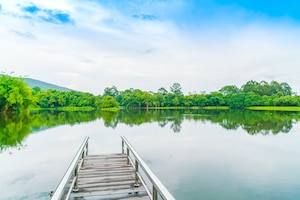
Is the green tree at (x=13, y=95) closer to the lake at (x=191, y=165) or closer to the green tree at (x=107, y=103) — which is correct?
the lake at (x=191, y=165)

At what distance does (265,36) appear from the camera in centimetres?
2184

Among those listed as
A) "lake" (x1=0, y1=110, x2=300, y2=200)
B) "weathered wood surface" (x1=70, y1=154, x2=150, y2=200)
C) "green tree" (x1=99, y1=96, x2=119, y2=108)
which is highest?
"green tree" (x1=99, y1=96, x2=119, y2=108)

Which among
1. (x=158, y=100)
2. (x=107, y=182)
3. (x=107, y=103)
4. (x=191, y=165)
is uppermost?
(x=158, y=100)

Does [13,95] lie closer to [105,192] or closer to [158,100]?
[105,192]

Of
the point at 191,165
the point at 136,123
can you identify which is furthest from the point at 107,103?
the point at 191,165

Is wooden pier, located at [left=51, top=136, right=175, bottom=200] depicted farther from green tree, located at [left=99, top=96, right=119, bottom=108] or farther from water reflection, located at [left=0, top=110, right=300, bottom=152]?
green tree, located at [left=99, top=96, right=119, bottom=108]

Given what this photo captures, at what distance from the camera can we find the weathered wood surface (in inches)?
134

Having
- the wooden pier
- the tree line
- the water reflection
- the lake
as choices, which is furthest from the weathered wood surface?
the tree line

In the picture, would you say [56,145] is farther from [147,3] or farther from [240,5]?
[240,5]

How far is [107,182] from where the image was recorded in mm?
3975

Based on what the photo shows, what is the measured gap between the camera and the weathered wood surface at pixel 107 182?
3.40 m

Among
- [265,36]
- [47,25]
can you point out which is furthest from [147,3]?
[265,36]

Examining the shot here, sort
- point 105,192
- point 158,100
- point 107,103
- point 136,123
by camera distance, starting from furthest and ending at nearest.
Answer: point 158,100 → point 107,103 → point 136,123 → point 105,192

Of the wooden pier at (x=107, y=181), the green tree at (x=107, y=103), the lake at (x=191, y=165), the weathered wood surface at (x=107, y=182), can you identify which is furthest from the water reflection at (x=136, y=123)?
the green tree at (x=107, y=103)
